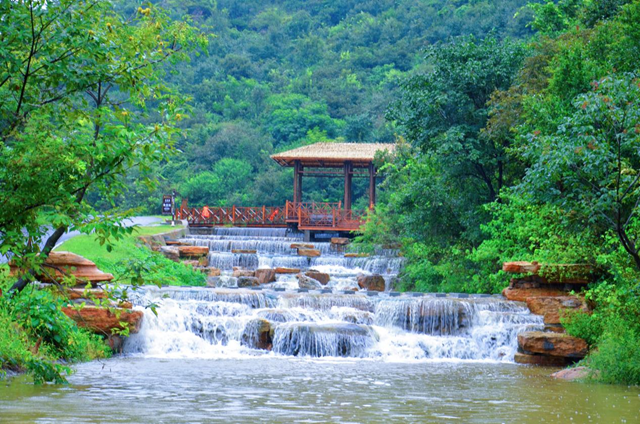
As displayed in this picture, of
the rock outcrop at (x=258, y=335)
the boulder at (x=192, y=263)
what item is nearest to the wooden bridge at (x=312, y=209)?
→ the boulder at (x=192, y=263)

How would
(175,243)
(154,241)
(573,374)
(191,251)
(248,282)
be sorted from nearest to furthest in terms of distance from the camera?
(573,374) < (248,282) < (191,251) < (154,241) < (175,243)

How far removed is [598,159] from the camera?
8742 millimetres

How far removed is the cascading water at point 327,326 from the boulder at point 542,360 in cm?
47

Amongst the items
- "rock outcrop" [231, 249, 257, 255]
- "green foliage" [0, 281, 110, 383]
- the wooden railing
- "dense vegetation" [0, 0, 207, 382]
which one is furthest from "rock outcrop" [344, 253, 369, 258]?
"dense vegetation" [0, 0, 207, 382]

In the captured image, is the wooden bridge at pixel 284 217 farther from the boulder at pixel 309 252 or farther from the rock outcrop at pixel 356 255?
the rock outcrop at pixel 356 255

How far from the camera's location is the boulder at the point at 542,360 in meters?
13.3

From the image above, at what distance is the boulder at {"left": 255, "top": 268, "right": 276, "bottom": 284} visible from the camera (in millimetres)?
21875

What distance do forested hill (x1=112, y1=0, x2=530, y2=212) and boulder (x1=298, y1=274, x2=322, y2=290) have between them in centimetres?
1900

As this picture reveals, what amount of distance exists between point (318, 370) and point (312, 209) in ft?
72.8

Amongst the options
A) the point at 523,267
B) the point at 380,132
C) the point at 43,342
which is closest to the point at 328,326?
the point at 523,267

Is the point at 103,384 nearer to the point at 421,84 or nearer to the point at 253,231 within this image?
the point at 421,84

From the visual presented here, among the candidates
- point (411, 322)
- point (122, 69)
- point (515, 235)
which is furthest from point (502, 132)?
point (122, 69)

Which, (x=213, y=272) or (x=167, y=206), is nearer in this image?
(x=213, y=272)

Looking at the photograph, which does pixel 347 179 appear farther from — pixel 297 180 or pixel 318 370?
pixel 318 370
